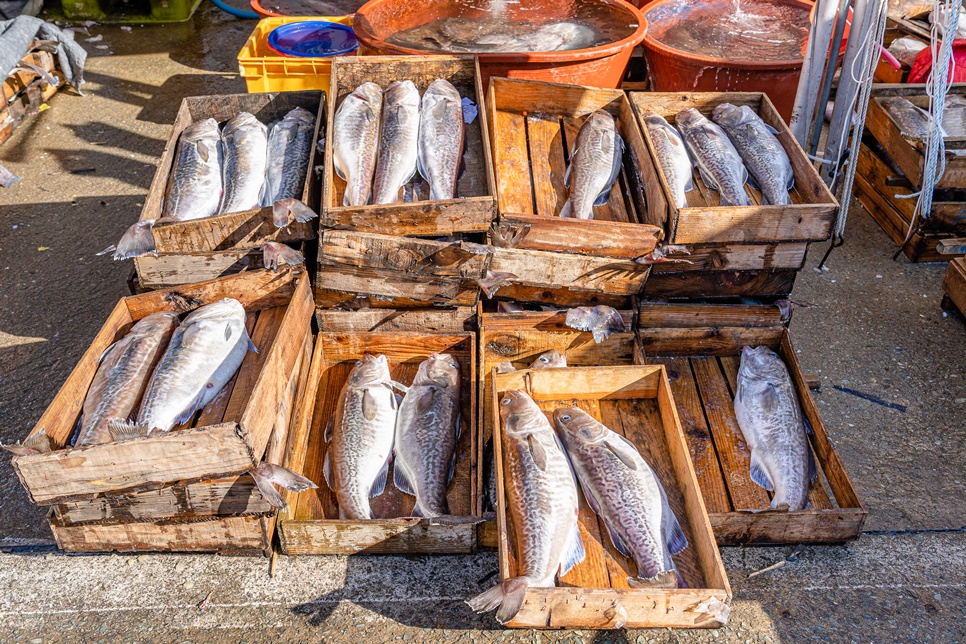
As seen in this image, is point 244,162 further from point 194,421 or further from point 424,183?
point 194,421

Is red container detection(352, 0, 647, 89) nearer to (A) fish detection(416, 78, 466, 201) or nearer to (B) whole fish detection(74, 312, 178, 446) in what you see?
(A) fish detection(416, 78, 466, 201)

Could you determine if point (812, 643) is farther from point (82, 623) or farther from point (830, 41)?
point (830, 41)

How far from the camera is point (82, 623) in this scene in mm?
3100

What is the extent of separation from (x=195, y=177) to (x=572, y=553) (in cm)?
299

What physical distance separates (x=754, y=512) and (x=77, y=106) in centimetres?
758

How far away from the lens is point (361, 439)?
3.47 meters

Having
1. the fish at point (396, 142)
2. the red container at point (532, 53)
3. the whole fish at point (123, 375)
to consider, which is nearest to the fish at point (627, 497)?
the fish at point (396, 142)

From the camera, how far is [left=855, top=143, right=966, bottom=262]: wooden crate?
17.1 ft

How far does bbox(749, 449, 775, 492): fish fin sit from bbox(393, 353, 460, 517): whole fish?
1516 millimetres

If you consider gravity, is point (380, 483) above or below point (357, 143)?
below

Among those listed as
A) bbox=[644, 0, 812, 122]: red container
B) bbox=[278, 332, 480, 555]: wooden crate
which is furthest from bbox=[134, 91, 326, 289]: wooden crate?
bbox=[644, 0, 812, 122]: red container

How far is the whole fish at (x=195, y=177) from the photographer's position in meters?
3.99

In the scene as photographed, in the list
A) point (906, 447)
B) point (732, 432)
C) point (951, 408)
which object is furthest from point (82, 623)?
point (951, 408)

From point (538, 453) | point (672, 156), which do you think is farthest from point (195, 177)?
point (672, 156)
